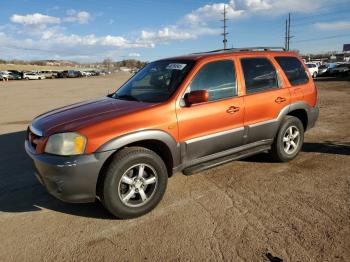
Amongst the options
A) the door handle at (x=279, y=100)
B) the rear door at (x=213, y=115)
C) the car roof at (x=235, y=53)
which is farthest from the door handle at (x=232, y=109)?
the door handle at (x=279, y=100)

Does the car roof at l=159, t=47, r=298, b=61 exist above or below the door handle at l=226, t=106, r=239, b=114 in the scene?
above

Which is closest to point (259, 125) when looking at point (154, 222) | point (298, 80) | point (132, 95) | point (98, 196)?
point (298, 80)

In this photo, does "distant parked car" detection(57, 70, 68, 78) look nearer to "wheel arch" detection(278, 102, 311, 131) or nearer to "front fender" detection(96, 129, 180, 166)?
"wheel arch" detection(278, 102, 311, 131)

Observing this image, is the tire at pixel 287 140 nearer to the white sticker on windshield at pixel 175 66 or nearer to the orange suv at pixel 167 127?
the orange suv at pixel 167 127

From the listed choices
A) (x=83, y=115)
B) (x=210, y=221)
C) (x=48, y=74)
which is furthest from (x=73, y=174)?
(x=48, y=74)

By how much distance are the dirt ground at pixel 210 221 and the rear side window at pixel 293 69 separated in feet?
4.44

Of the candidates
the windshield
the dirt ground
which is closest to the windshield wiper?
the windshield

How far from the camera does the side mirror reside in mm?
4102

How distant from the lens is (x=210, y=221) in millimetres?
3756

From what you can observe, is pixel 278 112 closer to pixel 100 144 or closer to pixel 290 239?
pixel 290 239

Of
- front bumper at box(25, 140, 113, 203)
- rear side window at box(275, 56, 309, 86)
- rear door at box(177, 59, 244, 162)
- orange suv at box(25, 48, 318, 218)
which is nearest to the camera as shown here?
front bumper at box(25, 140, 113, 203)

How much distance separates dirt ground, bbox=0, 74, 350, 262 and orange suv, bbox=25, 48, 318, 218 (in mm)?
344

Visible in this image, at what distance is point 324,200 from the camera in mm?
4145

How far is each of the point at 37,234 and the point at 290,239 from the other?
258 cm
